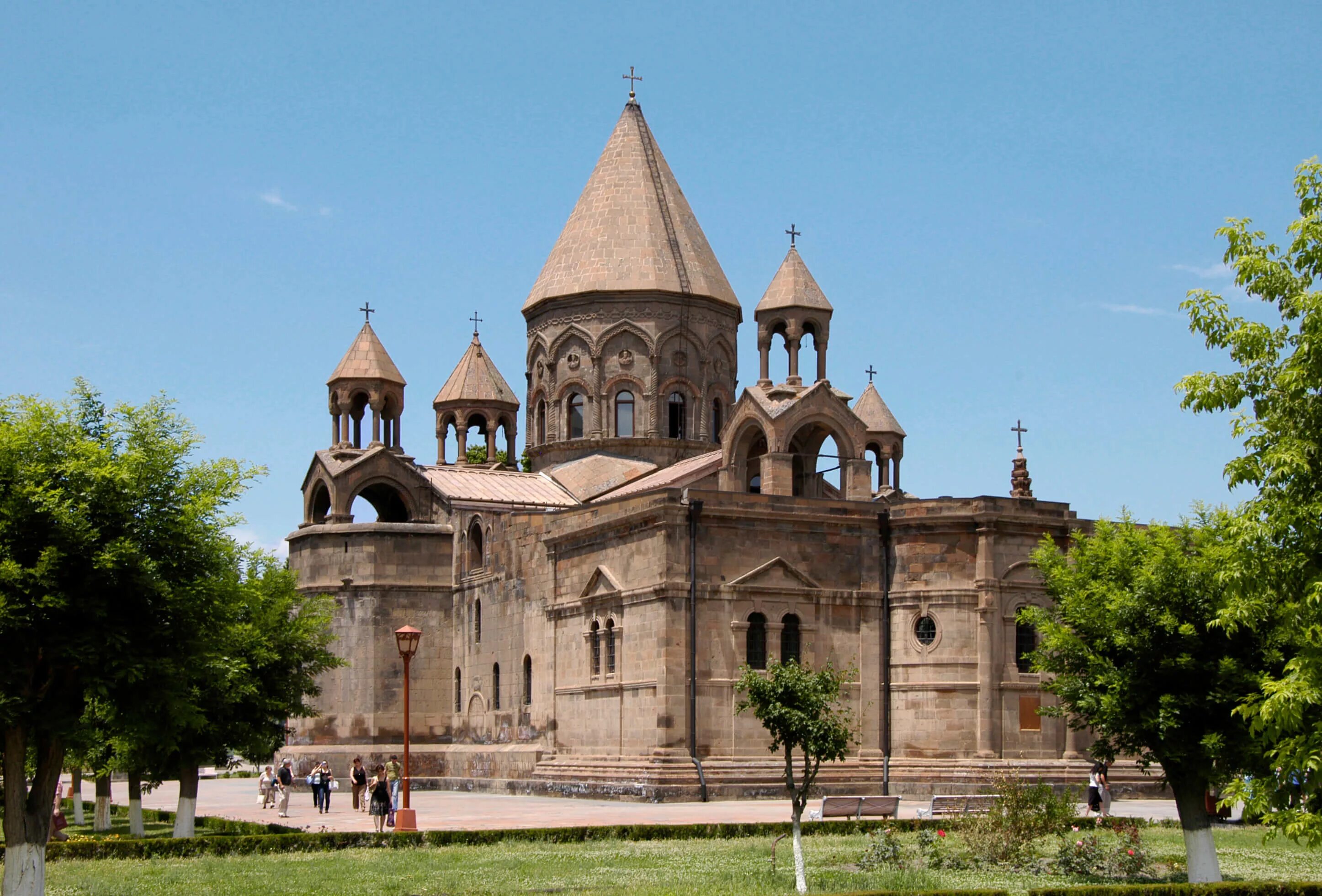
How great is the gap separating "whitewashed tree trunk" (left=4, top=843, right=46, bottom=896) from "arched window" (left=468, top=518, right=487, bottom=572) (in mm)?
26804

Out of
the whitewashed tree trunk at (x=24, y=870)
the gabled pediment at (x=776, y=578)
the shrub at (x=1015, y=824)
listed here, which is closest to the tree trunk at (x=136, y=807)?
the whitewashed tree trunk at (x=24, y=870)

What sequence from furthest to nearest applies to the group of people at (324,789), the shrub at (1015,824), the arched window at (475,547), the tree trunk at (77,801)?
the arched window at (475,547) < the tree trunk at (77,801) < the group of people at (324,789) < the shrub at (1015,824)

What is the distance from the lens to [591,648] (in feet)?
125

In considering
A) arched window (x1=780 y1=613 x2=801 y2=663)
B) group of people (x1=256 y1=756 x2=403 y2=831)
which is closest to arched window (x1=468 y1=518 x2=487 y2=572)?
group of people (x1=256 y1=756 x2=403 y2=831)

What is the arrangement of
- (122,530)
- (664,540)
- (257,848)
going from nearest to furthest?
(122,530)
(257,848)
(664,540)

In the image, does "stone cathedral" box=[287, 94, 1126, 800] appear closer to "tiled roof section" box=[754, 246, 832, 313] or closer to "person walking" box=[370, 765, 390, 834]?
"tiled roof section" box=[754, 246, 832, 313]

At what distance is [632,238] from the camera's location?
156ft

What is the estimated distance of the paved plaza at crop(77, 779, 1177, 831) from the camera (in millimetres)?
29109

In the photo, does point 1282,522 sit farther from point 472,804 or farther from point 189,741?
point 472,804

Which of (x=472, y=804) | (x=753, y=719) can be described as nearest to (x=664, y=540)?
(x=753, y=719)

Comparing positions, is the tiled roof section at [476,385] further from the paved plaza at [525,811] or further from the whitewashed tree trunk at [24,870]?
the whitewashed tree trunk at [24,870]

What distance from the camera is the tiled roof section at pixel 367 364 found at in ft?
155

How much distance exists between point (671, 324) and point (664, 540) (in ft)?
42.3

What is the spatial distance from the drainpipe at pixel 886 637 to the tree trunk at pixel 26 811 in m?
20.7
